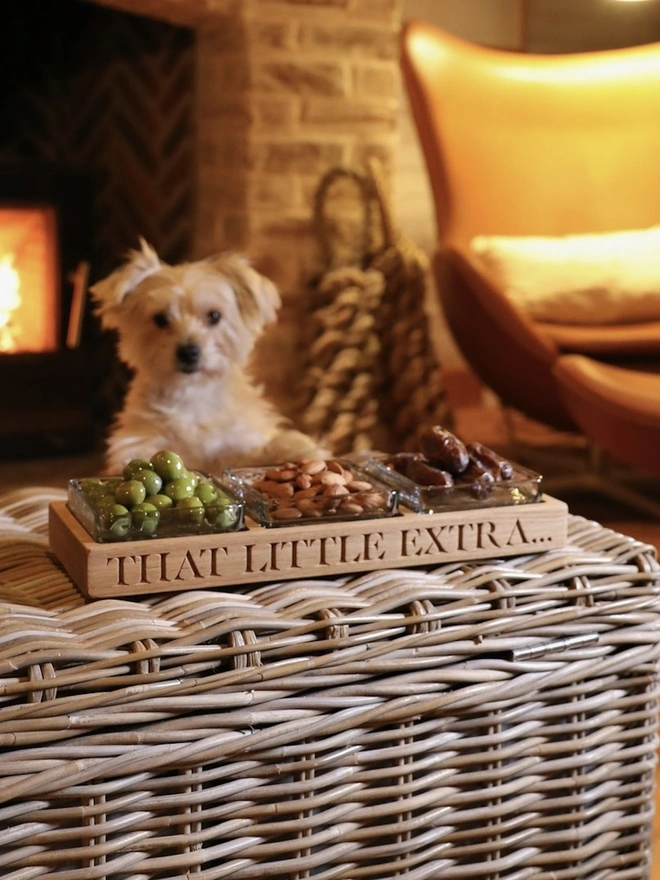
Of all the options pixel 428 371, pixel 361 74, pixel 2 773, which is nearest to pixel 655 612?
pixel 2 773

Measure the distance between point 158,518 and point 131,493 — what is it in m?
0.04

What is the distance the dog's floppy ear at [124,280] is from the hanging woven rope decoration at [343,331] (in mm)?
1243

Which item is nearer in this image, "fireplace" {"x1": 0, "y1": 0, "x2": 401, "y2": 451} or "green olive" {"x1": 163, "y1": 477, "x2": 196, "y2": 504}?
"green olive" {"x1": 163, "y1": 477, "x2": 196, "y2": 504}

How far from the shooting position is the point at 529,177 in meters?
3.09

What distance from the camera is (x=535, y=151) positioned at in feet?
10.2

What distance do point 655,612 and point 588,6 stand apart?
138 inches

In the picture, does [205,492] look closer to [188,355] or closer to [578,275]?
[188,355]

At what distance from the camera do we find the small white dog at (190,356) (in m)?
1.77

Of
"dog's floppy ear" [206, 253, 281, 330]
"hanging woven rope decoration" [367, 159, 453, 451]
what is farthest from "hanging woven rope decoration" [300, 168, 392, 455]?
"dog's floppy ear" [206, 253, 281, 330]

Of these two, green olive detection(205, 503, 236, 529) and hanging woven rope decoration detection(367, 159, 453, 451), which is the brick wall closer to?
hanging woven rope decoration detection(367, 159, 453, 451)

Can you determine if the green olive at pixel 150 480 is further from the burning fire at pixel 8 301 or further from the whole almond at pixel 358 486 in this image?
the burning fire at pixel 8 301

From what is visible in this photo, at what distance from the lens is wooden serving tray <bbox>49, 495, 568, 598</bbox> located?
3.41 feet

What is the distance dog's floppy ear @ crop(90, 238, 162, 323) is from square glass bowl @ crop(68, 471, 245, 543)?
699 millimetres

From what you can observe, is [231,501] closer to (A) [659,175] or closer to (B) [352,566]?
(B) [352,566]
